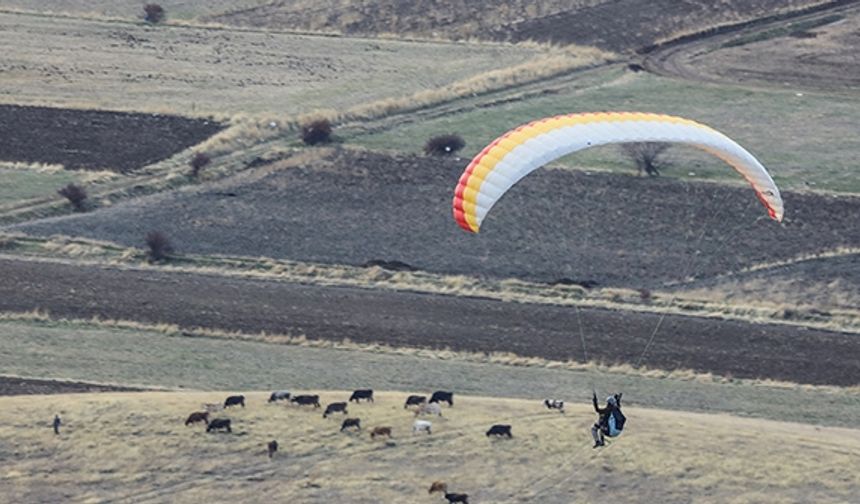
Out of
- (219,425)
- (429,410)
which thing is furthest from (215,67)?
(219,425)

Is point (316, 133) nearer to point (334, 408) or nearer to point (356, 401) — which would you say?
point (356, 401)

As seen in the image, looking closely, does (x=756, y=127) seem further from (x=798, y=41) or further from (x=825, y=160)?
(x=798, y=41)

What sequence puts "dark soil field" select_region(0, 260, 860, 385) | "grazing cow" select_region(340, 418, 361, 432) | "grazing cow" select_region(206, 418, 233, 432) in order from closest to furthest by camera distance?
1. "grazing cow" select_region(206, 418, 233, 432)
2. "grazing cow" select_region(340, 418, 361, 432)
3. "dark soil field" select_region(0, 260, 860, 385)

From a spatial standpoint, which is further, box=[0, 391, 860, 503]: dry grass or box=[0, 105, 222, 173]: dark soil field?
box=[0, 105, 222, 173]: dark soil field

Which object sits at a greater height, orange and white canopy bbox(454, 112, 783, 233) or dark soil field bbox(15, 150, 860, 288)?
dark soil field bbox(15, 150, 860, 288)

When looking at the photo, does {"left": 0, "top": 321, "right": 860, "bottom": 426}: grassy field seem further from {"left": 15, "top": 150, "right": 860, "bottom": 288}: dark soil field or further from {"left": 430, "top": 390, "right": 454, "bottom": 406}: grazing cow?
{"left": 15, "top": 150, "right": 860, "bottom": 288}: dark soil field

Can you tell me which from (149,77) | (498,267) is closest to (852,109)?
(498,267)

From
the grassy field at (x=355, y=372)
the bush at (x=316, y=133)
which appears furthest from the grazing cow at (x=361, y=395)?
the bush at (x=316, y=133)

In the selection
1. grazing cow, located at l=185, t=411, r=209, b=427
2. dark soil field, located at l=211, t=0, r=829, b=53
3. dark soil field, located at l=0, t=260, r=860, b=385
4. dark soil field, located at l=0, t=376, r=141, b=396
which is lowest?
grazing cow, located at l=185, t=411, r=209, b=427

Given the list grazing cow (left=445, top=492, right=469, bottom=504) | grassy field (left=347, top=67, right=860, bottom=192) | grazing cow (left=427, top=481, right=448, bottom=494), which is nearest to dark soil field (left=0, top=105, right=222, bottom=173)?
grassy field (left=347, top=67, right=860, bottom=192)
